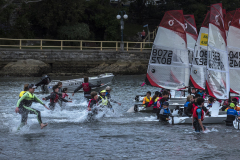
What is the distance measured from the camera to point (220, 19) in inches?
623

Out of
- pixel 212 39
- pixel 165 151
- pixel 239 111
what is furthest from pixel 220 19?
pixel 165 151

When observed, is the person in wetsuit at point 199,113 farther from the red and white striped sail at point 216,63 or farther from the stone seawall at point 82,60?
the stone seawall at point 82,60

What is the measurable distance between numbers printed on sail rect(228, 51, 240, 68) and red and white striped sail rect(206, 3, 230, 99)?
5.55 feet

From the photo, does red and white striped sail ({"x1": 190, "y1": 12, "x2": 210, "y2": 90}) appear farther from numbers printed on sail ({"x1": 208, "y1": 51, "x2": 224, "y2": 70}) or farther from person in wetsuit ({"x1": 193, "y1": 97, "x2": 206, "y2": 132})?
person in wetsuit ({"x1": 193, "y1": 97, "x2": 206, "y2": 132})

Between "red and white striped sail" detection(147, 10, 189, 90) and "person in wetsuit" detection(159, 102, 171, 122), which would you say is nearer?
"person in wetsuit" detection(159, 102, 171, 122)

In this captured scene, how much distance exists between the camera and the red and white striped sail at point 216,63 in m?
15.7

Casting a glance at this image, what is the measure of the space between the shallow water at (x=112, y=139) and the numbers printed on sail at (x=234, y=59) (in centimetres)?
421

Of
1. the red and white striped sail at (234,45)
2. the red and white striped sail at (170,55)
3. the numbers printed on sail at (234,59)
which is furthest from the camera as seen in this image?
the red and white striped sail at (170,55)

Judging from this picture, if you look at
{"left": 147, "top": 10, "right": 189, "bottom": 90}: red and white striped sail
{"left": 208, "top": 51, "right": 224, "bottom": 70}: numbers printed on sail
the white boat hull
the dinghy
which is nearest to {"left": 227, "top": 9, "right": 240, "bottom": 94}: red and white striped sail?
{"left": 208, "top": 51, "right": 224, "bottom": 70}: numbers printed on sail

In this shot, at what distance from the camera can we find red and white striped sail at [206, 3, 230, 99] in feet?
51.4

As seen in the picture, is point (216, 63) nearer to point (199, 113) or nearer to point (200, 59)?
point (199, 113)

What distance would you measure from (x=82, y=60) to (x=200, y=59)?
20815mm

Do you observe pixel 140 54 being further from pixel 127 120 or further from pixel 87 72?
pixel 127 120

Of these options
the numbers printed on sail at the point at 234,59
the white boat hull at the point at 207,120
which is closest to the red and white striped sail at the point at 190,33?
the numbers printed on sail at the point at 234,59
